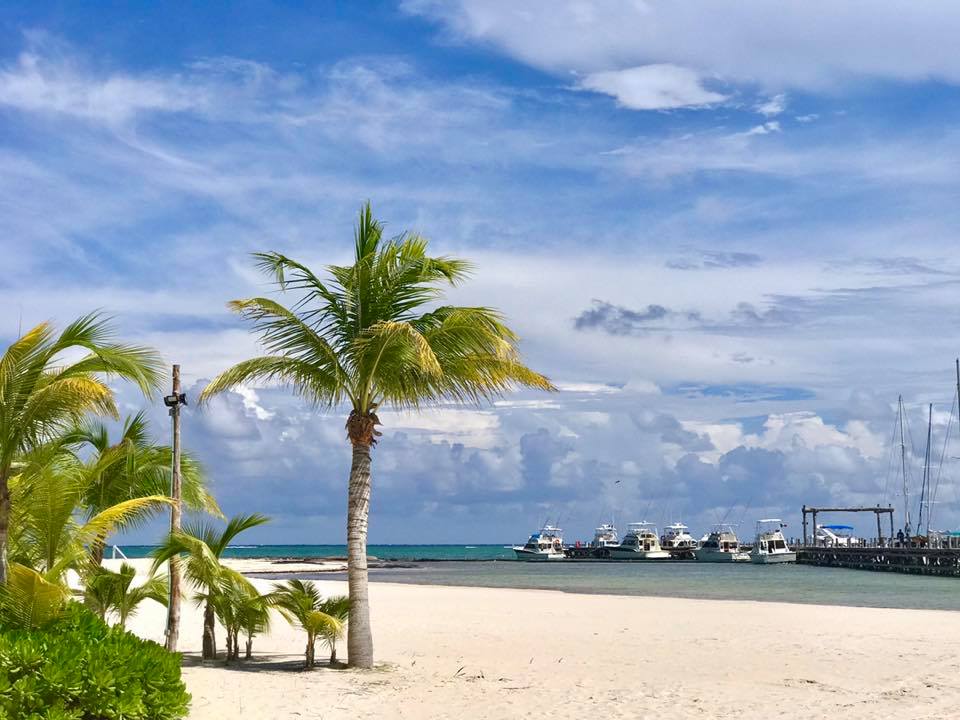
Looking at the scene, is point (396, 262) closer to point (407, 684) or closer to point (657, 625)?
point (407, 684)

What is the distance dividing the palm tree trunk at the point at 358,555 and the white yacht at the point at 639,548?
108671 mm

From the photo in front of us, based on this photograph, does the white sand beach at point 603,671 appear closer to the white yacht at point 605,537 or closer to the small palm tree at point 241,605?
the small palm tree at point 241,605

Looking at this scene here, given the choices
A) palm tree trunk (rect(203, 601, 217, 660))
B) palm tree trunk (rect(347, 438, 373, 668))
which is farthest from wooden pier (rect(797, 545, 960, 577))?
palm tree trunk (rect(203, 601, 217, 660))

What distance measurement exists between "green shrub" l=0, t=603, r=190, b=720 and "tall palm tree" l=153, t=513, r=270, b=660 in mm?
4126

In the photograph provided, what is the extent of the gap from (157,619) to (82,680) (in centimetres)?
1958

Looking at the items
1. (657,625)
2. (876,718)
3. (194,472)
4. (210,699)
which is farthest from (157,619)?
(876,718)

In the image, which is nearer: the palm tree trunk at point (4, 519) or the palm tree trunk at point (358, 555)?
the palm tree trunk at point (4, 519)

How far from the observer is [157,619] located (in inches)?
1112

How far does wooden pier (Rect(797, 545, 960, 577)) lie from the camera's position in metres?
78.7

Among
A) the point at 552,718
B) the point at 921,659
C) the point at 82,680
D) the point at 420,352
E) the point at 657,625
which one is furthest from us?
the point at 657,625

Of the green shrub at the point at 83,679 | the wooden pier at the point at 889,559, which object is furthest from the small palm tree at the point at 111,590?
the wooden pier at the point at 889,559

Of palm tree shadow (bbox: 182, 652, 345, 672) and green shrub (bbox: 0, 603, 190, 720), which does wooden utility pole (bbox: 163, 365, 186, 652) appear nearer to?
palm tree shadow (bbox: 182, 652, 345, 672)

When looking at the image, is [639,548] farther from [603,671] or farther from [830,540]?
[603,671]

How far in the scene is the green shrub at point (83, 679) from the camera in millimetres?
9492
